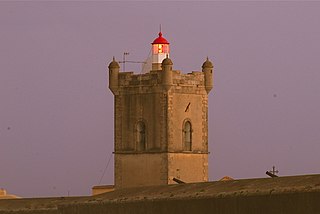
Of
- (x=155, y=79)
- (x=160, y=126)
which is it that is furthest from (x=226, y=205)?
(x=155, y=79)

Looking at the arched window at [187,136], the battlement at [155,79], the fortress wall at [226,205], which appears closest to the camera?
the fortress wall at [226,205]

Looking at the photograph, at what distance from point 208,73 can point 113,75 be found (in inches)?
152

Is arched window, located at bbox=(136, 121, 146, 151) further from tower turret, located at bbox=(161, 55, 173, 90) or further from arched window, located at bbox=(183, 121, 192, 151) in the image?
tower turret, located at bbox=(161, 55, 173, 90)

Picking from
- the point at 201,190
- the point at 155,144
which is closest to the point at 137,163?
the point at 155,144

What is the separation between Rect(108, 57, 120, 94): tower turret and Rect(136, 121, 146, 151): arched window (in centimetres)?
180

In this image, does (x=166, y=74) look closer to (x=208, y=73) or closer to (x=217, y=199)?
(x=208, y=73)

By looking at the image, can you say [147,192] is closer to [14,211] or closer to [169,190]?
[169,190]

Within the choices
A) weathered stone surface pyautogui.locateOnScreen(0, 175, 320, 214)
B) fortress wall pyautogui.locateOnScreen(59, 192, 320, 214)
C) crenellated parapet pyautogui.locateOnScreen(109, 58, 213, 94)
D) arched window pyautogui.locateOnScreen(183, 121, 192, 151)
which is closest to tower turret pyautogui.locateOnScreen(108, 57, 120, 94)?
crenellated parapet pyautogui.locateOnScreen(109, 58, 213, 94)

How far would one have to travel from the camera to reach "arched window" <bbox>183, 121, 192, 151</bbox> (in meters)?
65.2

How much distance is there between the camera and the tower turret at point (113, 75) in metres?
65.6

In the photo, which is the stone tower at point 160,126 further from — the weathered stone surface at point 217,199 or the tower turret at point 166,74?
the weathered stone surface at point 217,199

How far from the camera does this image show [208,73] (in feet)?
217

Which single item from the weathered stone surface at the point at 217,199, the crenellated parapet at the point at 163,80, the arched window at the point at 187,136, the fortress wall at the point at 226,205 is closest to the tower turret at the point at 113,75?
the crenellated parapet at the point at 163,80

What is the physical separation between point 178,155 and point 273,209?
108ft
